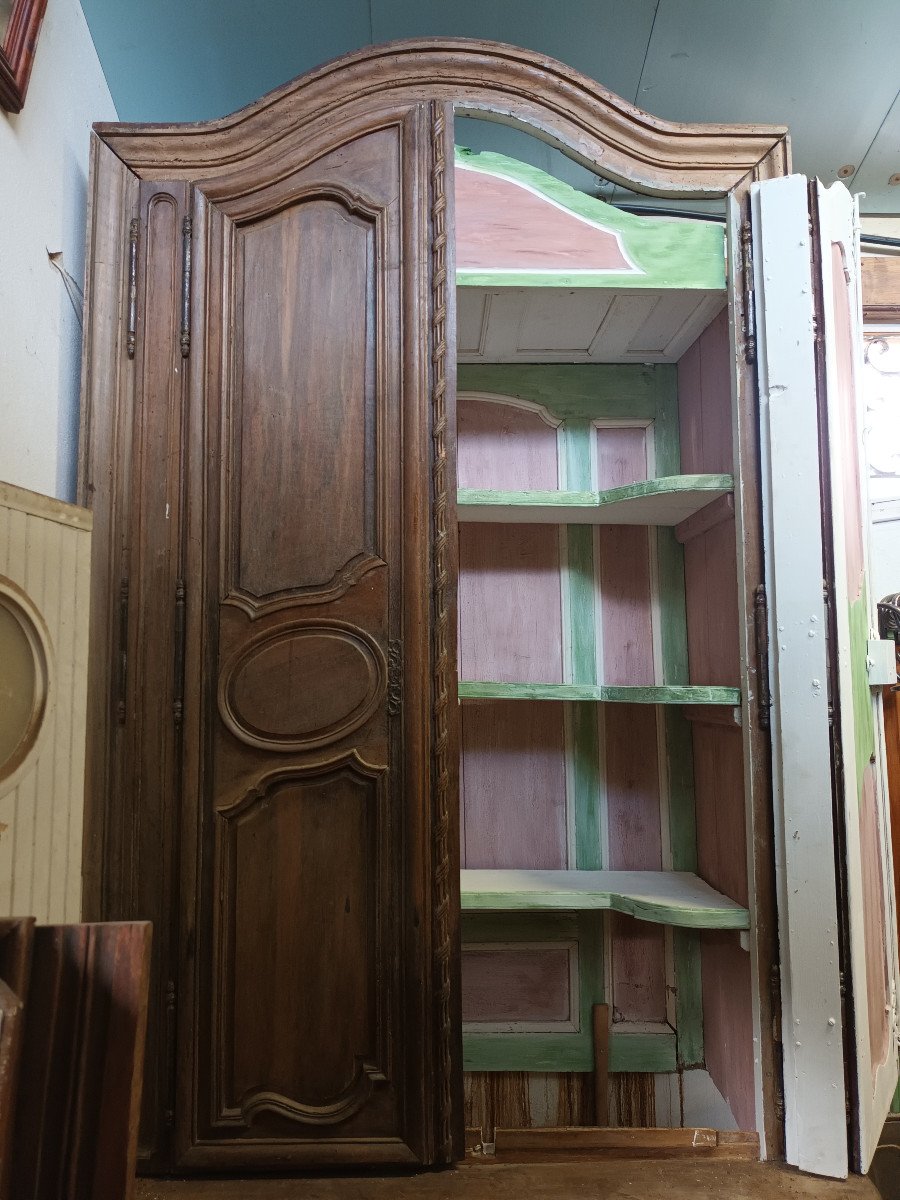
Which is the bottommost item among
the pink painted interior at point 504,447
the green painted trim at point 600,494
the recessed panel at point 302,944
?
the recessed panel at point 302,944

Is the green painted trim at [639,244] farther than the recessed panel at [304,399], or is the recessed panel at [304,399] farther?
the green painted trim at [639,244]

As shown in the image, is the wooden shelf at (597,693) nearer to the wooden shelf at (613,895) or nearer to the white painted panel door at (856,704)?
the white painted panel door at (856,704)

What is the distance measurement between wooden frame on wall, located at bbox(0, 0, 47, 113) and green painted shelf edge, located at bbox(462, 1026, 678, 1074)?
6.85 feet

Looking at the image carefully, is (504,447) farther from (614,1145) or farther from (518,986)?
(614,1145)

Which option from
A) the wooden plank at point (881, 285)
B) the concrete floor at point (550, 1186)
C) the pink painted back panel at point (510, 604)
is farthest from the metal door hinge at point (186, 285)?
the wooden plank at point (881, 285)

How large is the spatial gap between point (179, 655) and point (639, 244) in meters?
1.18

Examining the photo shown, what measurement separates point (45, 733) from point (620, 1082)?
1.66 metres

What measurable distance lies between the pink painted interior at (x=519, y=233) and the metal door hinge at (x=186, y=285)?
51cm

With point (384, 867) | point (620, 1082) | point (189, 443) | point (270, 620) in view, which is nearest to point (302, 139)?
point (189, 443)

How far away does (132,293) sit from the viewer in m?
1.48

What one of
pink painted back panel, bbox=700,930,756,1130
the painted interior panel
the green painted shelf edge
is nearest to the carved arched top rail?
pink painted back panel, bbox=700,930,756,1130

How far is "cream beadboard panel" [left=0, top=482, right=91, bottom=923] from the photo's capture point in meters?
0.84

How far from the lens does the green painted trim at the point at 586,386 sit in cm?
200

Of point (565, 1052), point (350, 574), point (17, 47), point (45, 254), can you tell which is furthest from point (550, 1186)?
point (17, 47)
